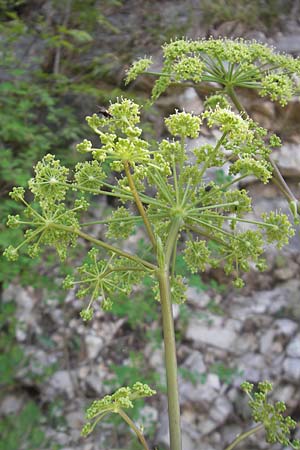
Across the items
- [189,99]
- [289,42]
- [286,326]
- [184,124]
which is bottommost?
[286,326]

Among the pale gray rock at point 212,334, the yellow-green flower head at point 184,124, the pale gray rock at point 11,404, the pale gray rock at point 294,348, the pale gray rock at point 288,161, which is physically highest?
the yellow-green flower head at point 184,124

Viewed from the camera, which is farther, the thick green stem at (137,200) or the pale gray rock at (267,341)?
the pale gray rock at (267,341)

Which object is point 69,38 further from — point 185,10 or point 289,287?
point 289,287

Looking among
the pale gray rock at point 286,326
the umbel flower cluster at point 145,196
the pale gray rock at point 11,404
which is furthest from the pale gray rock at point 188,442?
the umbel flower cluster at point 145,196

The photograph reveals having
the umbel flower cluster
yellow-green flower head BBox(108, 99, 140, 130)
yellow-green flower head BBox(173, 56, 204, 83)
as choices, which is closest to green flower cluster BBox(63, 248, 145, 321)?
the umbel flower cluster

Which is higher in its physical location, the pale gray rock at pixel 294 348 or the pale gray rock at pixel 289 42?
the pale gray rock at pixel 289 42

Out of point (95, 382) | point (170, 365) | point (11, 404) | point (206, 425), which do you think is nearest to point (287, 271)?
point (206, 425)

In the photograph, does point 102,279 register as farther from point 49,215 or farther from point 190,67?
point 190,67

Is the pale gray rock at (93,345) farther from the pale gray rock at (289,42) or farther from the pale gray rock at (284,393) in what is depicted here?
the pale gray rock at (289,42)
